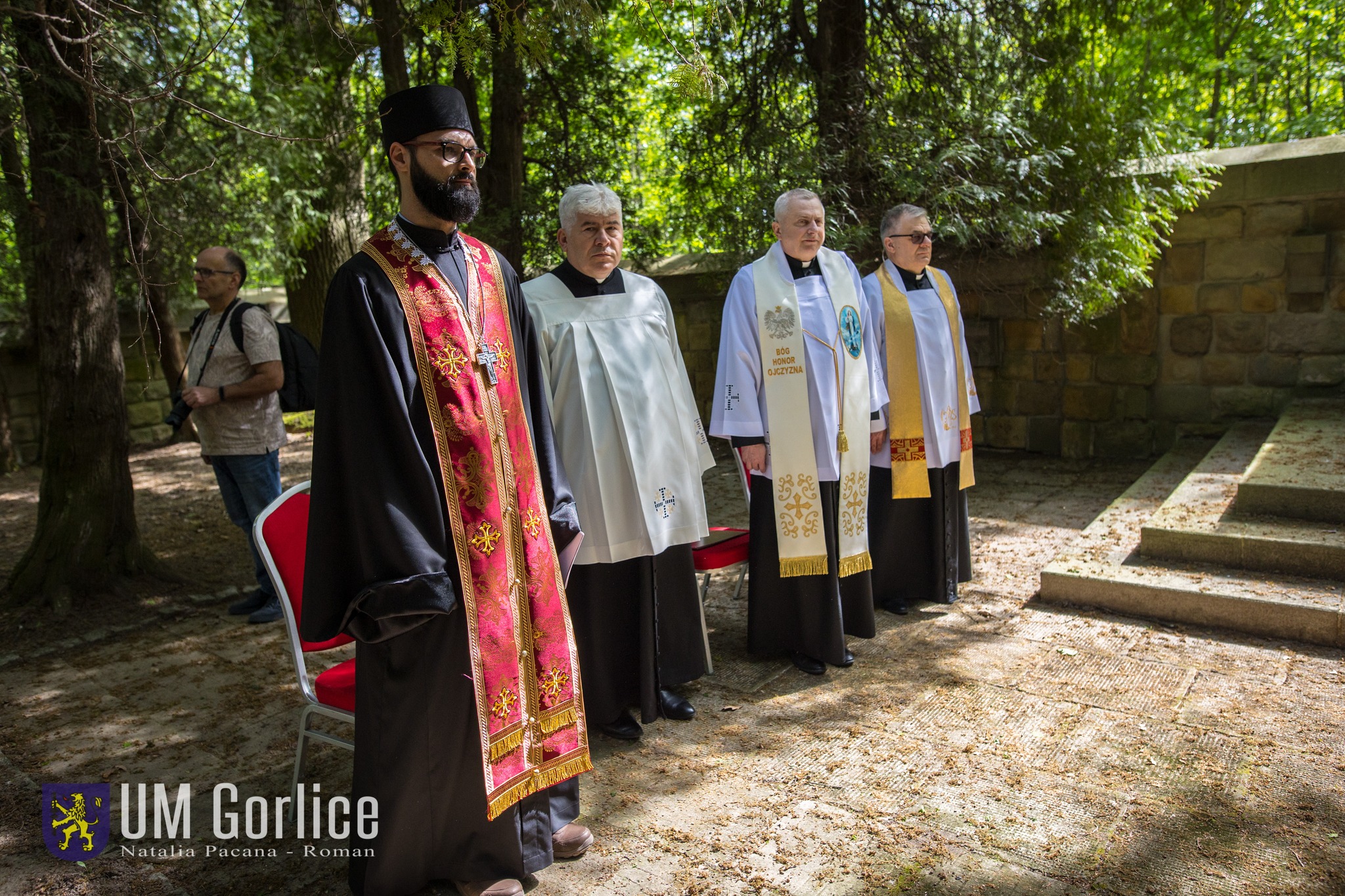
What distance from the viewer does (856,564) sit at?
13.4 ft

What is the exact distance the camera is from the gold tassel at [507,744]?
2.37 metres

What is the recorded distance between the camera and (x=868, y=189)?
6344mm

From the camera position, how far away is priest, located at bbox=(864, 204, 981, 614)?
14.9 ft

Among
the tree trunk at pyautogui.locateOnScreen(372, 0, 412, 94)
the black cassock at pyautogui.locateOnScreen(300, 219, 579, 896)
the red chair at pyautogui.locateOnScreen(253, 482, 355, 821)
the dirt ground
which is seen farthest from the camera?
the tree trunk at pyautogui.locateOnScreen(372, 0, 412, 94)

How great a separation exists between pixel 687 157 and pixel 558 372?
417 centimetres

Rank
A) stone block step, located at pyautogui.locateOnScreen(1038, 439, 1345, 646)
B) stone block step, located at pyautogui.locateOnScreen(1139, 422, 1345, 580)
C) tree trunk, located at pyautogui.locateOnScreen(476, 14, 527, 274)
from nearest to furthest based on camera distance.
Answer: stone block step, located at pyautogui.locateOnScreen(1038, 439, 1345, 646)
stone block step, located at pyautogui.locateOnScreen(1139, 422, 1345, 580)
tree trunk, located at pyautogui.locateOnScreen(476, 14, 527, 274)

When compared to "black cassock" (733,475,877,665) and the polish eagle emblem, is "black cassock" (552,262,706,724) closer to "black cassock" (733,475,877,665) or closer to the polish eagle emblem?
"black cassock" (733,475,877,665)

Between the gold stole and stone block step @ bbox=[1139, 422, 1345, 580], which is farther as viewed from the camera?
the gold stole

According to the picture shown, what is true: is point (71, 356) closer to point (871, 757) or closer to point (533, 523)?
point (533, 523)

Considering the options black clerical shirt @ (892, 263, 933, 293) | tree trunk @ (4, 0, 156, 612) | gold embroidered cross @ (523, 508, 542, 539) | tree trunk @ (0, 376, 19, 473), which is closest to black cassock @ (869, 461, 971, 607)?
black clerical shirt @ (892, 263, 933, 293)

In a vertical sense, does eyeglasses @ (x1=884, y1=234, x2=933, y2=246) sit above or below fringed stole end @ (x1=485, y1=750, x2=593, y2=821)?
above

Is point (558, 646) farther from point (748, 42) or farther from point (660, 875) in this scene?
point (748, 42)

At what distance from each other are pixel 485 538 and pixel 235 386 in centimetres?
281

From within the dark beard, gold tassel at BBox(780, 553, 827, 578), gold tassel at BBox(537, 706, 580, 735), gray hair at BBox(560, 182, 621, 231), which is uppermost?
gray hair at BBox(560, 182, 621, 231)
